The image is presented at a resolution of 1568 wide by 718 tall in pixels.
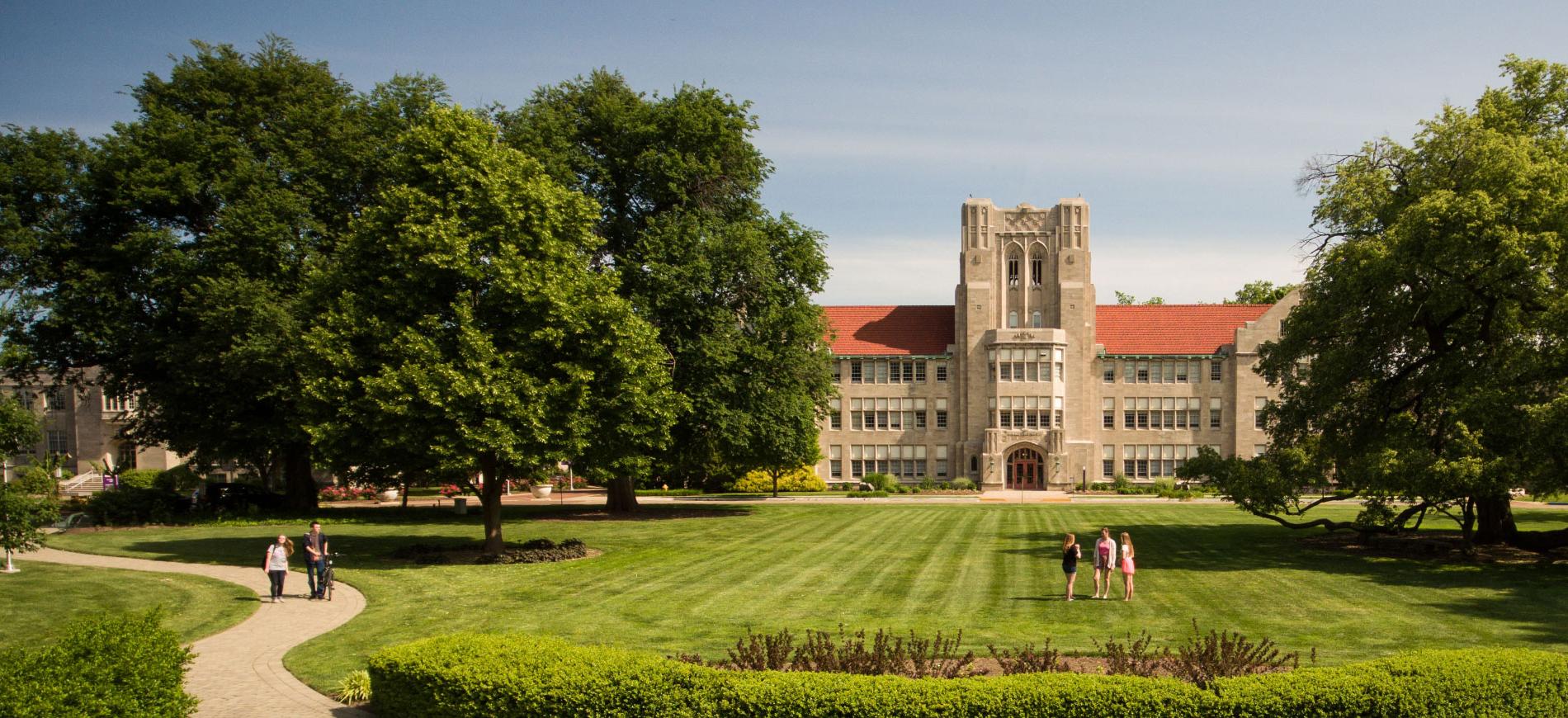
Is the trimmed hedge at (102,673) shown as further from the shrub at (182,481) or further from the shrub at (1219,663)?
the shrub at (182,481)

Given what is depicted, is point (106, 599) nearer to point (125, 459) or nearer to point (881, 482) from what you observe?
point (881, 482)

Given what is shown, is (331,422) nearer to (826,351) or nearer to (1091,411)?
(826,351)

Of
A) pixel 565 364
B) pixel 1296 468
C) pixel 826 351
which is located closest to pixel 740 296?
pixel 826 351

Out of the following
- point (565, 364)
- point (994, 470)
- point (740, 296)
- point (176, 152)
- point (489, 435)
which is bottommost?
point (994, 470)

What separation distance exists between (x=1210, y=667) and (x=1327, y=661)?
402cm

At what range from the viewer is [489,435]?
25.9 m

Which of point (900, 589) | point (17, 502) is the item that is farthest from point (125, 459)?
point (900, 589)

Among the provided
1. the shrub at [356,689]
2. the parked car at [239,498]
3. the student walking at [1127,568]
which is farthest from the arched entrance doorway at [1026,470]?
the shrub at [356,689]

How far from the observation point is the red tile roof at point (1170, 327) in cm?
7344

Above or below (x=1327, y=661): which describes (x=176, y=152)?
above

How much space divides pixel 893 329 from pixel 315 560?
5735 centimetres

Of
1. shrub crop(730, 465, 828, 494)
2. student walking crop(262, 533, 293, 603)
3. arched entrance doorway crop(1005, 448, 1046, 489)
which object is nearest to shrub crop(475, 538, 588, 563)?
student walking crop(262, 533, 293, 603)

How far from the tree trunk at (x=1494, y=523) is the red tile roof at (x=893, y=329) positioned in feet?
150

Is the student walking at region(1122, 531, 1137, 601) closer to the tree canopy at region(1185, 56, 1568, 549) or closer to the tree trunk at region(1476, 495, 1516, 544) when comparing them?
the tree canopy at region(1185, 56, 1568, 549)
